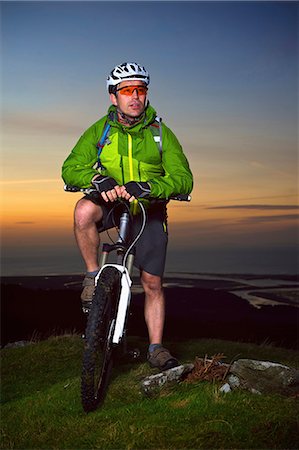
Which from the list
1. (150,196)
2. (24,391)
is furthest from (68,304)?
(150,196)

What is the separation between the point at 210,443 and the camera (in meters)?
6.01

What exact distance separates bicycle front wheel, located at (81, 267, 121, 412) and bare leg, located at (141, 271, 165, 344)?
48.0 inches

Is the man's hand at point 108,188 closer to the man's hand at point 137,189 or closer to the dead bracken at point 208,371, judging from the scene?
the man's hand at point 137,189

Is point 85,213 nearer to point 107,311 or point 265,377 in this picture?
point 107,311

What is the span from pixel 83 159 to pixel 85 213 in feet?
2.30

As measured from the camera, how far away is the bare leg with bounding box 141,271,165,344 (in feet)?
28.2

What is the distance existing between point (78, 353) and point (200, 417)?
16.4 feet

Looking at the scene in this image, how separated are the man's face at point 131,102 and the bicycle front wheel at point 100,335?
6.55 feet

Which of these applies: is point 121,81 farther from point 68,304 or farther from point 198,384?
point 68,304

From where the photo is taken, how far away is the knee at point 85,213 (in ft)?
25.8

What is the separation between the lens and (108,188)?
735 cm

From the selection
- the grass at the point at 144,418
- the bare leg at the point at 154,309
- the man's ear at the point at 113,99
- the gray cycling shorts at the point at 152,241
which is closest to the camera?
the grass at the point at 144,418

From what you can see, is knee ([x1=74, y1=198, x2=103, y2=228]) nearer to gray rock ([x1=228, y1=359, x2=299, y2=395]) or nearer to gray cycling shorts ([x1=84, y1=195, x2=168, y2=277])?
gray cycling shorts ([x1=84, y1=195, x2=168, y2=277])

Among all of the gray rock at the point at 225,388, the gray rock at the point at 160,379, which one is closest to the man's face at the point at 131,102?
the gray rock at the point at 160,379
